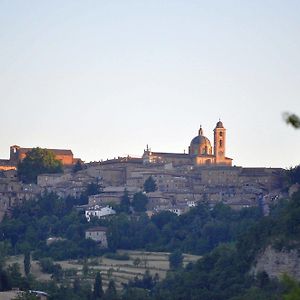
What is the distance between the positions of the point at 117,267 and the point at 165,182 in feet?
72.6

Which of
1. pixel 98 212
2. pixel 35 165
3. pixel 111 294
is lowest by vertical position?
pixel 111 294

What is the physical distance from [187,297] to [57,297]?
414cm

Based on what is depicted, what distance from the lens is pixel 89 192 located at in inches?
3140

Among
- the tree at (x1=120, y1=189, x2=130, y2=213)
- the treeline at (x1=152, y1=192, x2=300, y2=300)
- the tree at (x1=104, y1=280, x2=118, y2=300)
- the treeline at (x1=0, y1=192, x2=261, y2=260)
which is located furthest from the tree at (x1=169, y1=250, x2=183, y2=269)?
the tree at (x1=120, y1=189, x2=130, y2=213)

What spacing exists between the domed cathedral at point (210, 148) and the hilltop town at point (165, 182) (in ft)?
0.34

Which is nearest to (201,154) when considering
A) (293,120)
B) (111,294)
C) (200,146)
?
(200,146)

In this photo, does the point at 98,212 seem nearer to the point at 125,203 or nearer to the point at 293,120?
the point at 125,203

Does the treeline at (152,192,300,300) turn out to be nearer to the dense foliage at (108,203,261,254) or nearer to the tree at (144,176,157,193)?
the dense foliage at (108,203,261,254)

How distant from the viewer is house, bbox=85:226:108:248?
2623 inches

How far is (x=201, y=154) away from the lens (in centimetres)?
9031

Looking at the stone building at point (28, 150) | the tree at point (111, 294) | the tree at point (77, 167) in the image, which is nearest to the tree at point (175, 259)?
the tree at point (111, 294)

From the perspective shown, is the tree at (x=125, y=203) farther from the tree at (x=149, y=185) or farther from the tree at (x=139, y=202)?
the tree at (x=149, y=185)

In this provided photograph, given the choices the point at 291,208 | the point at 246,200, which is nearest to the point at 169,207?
the point at 246,200

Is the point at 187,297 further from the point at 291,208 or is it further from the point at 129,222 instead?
the point at 129,222
